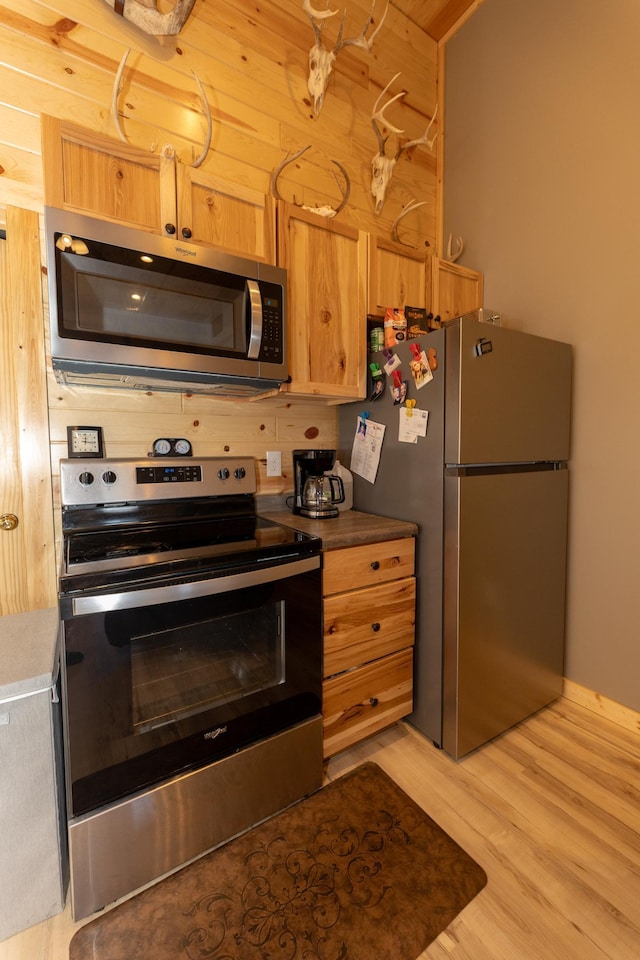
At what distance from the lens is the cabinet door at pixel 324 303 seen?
165cm

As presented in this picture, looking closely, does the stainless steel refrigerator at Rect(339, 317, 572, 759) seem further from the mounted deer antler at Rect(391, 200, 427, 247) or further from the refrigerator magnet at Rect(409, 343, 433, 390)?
the mounted deer antler at Rect(391, 200, 427, 247)

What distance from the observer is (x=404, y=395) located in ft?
5.57

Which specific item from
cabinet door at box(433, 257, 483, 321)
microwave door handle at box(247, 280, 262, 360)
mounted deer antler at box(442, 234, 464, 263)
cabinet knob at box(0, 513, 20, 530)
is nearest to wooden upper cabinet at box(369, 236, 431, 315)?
cabinet door at box(433, 257, 483, 321)

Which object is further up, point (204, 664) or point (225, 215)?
point (225, 215)

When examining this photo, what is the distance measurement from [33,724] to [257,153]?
7.71 ft

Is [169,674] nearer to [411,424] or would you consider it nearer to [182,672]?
[182,672]

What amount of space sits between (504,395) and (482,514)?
47cm

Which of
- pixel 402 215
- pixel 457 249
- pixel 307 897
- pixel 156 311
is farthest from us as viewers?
pixel 457 249

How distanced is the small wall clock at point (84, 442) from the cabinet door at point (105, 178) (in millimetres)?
699

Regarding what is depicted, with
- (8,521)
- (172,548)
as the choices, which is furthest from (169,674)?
(8,521)

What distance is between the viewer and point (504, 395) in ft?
5.26

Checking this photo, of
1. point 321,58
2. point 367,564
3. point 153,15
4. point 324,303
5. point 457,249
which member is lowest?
point 367,564

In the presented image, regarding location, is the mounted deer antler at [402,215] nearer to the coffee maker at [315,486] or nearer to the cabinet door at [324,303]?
the cabinet door at [324,303]

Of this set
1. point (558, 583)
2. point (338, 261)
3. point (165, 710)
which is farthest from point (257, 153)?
point (558, 583)
